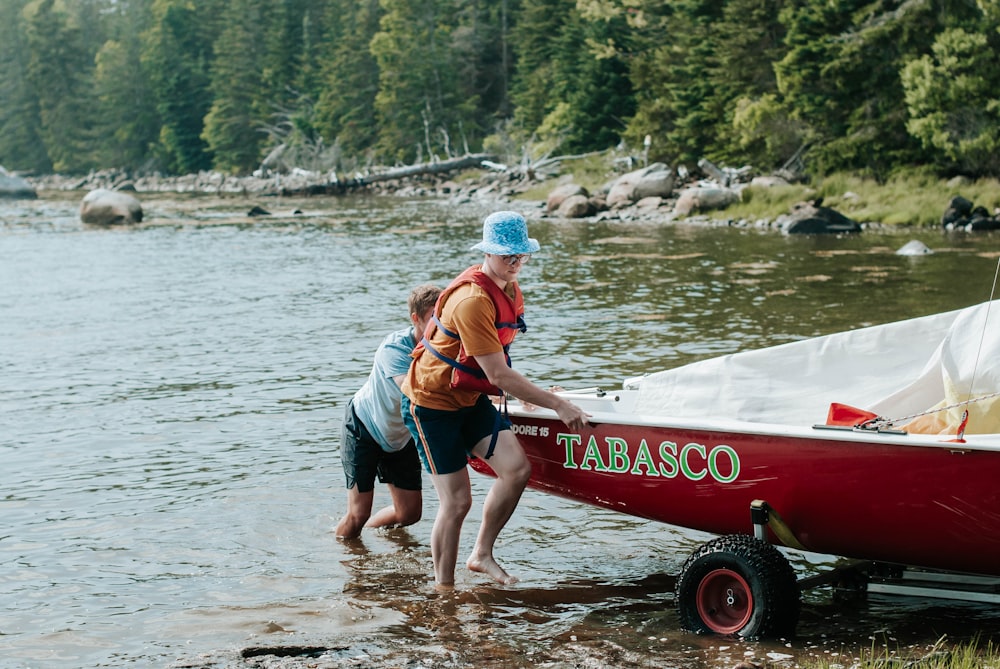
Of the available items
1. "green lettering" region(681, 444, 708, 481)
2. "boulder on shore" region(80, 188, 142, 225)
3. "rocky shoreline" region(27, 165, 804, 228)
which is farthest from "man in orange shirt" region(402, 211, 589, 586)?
"boulder on shore" region(80, 188, 142, 225)

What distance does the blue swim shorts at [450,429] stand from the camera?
5480mm

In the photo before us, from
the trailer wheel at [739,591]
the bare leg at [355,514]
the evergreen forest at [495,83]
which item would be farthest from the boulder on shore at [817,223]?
the trailer wheel at [739,591]

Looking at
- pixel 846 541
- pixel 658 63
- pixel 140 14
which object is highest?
pixel 140 14

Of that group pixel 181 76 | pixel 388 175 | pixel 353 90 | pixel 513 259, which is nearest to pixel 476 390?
pixel 513 259

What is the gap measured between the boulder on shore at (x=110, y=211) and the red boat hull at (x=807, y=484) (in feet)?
117

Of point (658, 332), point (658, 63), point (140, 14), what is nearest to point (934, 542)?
point (658, 332)

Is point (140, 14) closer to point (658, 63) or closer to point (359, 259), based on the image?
point (658, 63)

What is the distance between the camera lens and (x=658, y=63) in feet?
144

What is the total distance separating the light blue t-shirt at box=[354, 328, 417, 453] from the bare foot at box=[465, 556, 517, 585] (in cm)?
88

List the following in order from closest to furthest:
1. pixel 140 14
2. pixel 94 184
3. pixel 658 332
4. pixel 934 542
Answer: pixel 934 542
pixel 658 332
pixel 94 184
pixel 140 14

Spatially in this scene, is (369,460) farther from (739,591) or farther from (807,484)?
(807,484)

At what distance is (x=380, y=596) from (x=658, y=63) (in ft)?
133

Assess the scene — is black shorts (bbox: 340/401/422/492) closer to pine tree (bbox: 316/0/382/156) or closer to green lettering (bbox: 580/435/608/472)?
green lettering (bbox: 580/435/608/472)

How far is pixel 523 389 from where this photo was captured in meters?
5.27
